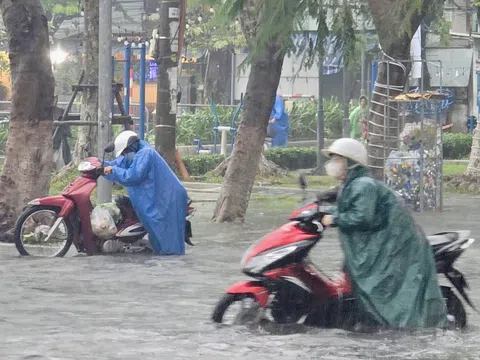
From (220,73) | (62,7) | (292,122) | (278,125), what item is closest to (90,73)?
(278,125)

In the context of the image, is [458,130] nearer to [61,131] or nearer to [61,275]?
[61,131]

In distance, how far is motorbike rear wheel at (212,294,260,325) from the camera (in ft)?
27.6

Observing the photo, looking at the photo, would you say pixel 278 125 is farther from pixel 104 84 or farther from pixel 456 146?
pixel 104 84

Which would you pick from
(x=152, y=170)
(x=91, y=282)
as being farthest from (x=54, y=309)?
(x=152, y=170)

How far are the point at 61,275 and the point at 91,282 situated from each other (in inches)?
21.8

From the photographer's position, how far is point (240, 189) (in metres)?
17.4

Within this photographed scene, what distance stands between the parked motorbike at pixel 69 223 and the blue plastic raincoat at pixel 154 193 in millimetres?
159

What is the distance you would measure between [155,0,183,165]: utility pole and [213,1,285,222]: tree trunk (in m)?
3.54

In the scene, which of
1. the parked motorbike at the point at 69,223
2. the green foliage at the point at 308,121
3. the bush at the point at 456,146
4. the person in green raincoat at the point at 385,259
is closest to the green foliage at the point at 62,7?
the green foliage at the point at 308,121

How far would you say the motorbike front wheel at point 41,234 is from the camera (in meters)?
13.0

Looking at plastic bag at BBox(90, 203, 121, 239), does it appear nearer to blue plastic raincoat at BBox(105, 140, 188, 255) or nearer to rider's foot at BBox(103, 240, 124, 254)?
rider's foot at BBox(103, 240, 124, 254)

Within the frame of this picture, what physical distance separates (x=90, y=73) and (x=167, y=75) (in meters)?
1.48

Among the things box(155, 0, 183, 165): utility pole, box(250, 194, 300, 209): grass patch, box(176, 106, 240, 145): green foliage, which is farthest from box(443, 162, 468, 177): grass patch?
box(155, 0, 183, 165): utility pole

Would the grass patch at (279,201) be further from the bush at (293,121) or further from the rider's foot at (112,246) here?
the bush at (293,121)
